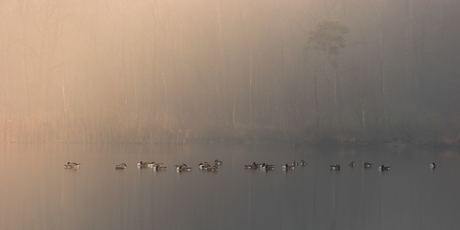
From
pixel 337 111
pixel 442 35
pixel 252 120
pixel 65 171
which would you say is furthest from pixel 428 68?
pixel 65 171

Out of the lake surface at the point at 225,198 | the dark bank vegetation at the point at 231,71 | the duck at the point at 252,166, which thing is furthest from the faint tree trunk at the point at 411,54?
the duck at the point at 252,166

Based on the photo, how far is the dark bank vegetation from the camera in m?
65.2

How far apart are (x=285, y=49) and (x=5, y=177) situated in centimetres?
6886

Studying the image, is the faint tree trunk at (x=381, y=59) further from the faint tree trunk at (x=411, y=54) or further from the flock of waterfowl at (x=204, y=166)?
the flock of waterfowl at (x=204, y=166)

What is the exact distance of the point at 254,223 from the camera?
1462 cm

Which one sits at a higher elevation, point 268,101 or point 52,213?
point 268,101

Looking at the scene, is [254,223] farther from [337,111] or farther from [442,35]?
[442,35]

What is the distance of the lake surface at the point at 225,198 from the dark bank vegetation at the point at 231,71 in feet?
113

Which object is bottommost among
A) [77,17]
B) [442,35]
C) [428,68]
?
[428,68]

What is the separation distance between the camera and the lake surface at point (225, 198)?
48.5 ft

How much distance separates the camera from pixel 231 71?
87.2m

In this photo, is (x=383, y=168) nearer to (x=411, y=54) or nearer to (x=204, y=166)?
(x=204, y=166)

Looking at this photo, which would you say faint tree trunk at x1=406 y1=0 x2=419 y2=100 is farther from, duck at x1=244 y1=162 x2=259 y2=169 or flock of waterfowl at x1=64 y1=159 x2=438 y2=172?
duck at x1=244 y1=162 x2=259 y2=169

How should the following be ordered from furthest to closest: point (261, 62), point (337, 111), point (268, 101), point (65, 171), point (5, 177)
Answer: point (261, 62) < point (268, 101) < point (337, 111) < point (65, 171) < point (5, 177)
